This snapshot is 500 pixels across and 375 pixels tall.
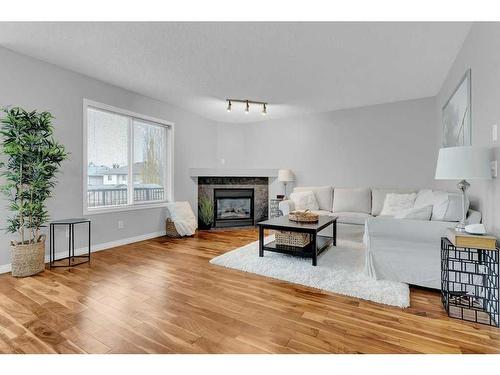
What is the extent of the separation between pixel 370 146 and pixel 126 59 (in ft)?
14.4

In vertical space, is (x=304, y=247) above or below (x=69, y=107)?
below

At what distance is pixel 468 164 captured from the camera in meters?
1.96

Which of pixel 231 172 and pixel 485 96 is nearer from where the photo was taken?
pixel 485 96

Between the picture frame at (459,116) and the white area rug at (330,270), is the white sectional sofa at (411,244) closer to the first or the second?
the white area rug at (330,270)

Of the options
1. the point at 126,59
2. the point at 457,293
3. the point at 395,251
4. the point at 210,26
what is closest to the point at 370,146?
the point at 395,251

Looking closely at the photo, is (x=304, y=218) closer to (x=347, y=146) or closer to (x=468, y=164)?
(x=468, y=164)

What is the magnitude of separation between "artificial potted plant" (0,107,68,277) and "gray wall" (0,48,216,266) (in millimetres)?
232

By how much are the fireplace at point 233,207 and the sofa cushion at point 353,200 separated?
6.47 ft

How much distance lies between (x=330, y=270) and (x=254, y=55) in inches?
101

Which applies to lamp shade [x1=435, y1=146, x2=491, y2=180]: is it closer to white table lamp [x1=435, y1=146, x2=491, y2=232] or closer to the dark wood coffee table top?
white table lamp [x1=435, y1=146, x2=491, y2=232]

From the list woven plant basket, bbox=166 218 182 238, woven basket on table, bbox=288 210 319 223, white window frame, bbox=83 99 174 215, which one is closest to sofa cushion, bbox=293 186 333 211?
woven basket on table, bbox=288 210 319 223

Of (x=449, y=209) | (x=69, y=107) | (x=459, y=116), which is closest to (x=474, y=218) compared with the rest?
(x=449, y=209)

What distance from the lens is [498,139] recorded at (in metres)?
1.96
